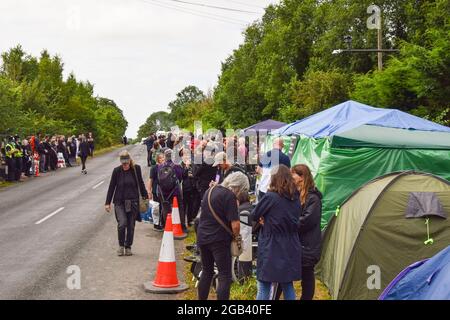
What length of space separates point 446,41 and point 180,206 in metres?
13.7

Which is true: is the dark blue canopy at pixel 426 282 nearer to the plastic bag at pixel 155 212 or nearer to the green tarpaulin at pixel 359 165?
the green tarpaulin at pixel 359 165

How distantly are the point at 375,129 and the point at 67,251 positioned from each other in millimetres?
6559

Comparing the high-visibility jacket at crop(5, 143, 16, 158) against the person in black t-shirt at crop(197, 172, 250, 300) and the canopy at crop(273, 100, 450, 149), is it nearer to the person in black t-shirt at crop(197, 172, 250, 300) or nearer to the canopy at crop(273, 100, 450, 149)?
the canopy at crop(273, 100, 450, 149)

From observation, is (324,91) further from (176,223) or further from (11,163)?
(176,223)

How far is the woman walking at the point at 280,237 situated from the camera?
620 cm

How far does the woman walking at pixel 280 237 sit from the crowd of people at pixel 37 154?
2085 centimetres

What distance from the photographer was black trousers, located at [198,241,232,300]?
6629 millimetres

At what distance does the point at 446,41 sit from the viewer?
835 inches

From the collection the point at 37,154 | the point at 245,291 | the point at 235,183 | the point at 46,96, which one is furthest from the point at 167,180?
the point at 46,96

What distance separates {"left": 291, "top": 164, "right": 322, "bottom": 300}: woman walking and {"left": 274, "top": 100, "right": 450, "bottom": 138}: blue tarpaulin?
421cm

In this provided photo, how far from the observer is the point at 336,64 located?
128 ft

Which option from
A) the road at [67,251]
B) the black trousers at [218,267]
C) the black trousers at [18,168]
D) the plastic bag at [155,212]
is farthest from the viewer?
the black trousers at [18,168]

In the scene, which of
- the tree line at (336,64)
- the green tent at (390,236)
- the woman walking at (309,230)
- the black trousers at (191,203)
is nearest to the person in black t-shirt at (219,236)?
the woman walking at (309,230)
